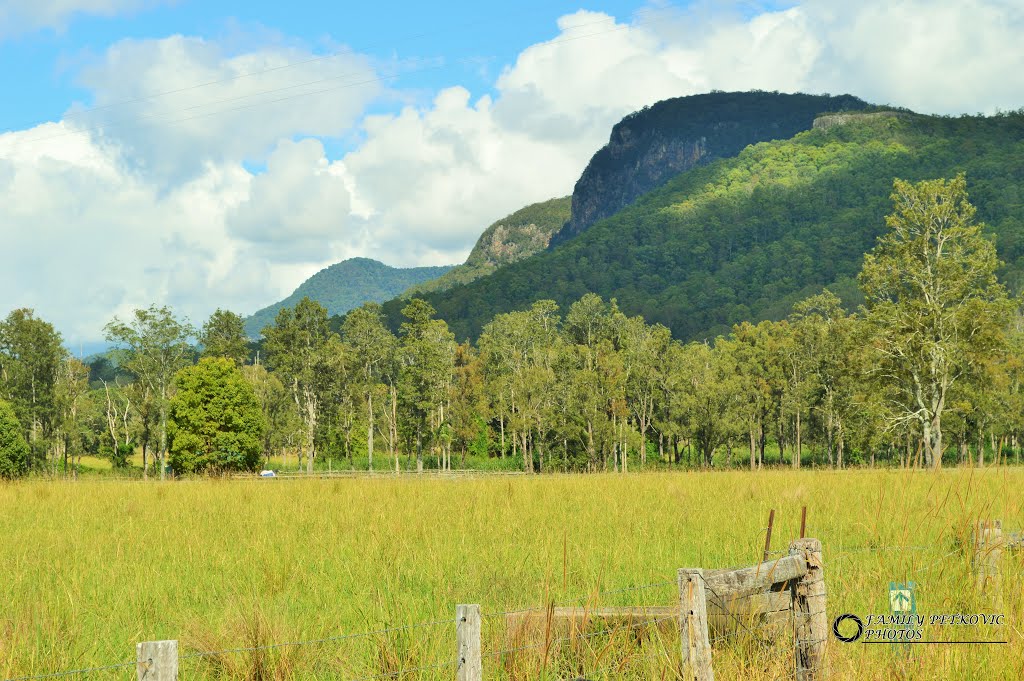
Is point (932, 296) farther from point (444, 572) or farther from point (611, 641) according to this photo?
point (611, 641)

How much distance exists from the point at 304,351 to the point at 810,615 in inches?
3171

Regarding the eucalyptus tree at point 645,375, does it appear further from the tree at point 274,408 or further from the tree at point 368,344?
the tree at point 274,408

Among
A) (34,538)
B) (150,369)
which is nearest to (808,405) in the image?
(150,369)

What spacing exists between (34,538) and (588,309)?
76.9m

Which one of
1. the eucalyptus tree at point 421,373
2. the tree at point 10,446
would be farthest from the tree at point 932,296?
the tree at point 10,446

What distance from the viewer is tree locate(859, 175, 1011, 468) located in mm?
35719

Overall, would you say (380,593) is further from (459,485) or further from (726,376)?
(726,376)

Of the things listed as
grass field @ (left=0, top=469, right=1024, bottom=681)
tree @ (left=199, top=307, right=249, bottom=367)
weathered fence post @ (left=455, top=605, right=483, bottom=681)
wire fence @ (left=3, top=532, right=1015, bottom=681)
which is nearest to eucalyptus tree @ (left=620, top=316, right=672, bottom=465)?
tree @ (left=199, top=307, right=249, bottom=367)

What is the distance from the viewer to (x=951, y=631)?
583 centimetres

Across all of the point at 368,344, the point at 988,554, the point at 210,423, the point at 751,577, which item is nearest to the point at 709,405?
the point at 368,344

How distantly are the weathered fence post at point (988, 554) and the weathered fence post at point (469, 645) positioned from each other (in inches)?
167

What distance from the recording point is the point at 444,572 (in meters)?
8.79

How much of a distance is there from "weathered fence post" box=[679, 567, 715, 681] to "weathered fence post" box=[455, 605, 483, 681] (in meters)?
1.14

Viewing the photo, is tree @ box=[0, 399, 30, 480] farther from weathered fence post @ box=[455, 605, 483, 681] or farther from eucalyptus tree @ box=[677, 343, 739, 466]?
eucalyptus tree @ box=[677, 343, 739, 466]
